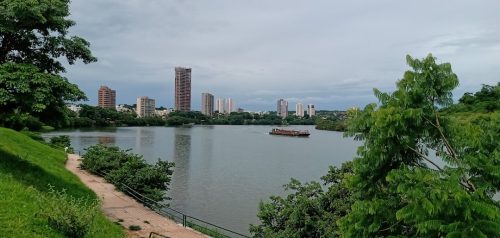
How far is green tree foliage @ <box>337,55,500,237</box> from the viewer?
536cm

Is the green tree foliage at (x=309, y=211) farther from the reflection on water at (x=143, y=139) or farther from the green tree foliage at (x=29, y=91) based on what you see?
the reflection on water at (x=143, y=139)

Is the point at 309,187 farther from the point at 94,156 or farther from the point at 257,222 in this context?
the point at 94,156

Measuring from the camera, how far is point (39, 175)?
17297 mm

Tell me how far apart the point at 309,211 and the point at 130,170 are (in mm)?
→ 13682

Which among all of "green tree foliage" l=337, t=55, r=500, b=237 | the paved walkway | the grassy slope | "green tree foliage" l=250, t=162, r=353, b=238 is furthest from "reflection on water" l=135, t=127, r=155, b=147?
"green tree foliage" l=337, t=55, r=500, b=237

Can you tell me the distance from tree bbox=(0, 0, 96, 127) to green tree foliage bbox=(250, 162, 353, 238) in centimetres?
794

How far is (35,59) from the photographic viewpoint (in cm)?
1709

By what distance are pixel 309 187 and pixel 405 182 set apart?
9.11 meters

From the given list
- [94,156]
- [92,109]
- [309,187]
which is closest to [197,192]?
[94,156]

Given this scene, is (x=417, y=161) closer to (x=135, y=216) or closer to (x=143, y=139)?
(x=135, y=216)

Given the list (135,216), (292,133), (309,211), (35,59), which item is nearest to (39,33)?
(35,59)

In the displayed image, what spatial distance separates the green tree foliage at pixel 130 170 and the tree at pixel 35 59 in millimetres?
7612

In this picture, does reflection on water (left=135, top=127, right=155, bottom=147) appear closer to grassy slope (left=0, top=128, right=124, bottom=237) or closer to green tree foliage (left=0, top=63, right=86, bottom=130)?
grassy slope (left=0, top=128, right=124, bottom=237)

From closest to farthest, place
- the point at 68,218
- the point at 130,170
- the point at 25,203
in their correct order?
the point at 68,218, the point at 25,203, the point at 130,170
